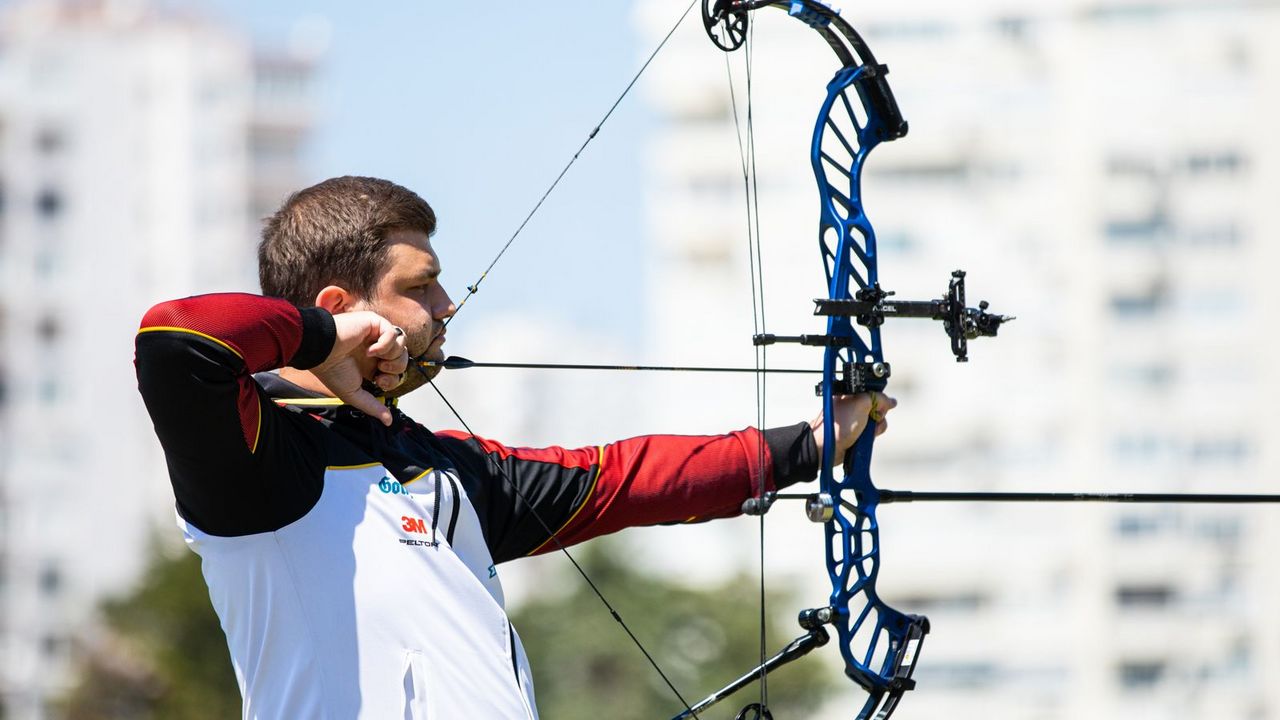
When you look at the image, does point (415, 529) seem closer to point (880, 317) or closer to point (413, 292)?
point (413, 292)

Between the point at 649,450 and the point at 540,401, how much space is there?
53799 millimetres

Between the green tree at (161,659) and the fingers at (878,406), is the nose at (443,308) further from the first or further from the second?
the green tree at (161,659)

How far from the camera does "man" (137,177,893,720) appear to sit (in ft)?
8.28

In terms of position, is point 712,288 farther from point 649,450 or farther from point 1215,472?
point 649,450

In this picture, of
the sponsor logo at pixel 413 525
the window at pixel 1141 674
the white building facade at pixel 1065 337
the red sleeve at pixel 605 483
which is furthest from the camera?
the white building facade at pixel 1065 337

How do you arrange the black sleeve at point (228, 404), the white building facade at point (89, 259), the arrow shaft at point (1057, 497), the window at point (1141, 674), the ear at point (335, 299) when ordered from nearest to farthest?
the black sleeve at point (228, 404)
the ear at point (335, 299)
the arrow shaft at point (1057, 497)
the window at point (1141, 674)
the white building facade at point (89, 259)

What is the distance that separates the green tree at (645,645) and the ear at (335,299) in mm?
24074

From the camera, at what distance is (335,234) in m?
2.85

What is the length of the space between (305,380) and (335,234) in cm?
25

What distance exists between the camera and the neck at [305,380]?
9.47 feet

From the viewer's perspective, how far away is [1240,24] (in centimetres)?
3612

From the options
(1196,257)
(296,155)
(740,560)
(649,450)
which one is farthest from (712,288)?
(649,450)

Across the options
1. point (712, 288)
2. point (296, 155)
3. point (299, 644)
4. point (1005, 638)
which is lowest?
point (1005, 638)

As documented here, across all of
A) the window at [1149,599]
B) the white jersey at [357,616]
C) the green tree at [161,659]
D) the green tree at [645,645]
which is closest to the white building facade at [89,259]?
the green tree at [161,659]
